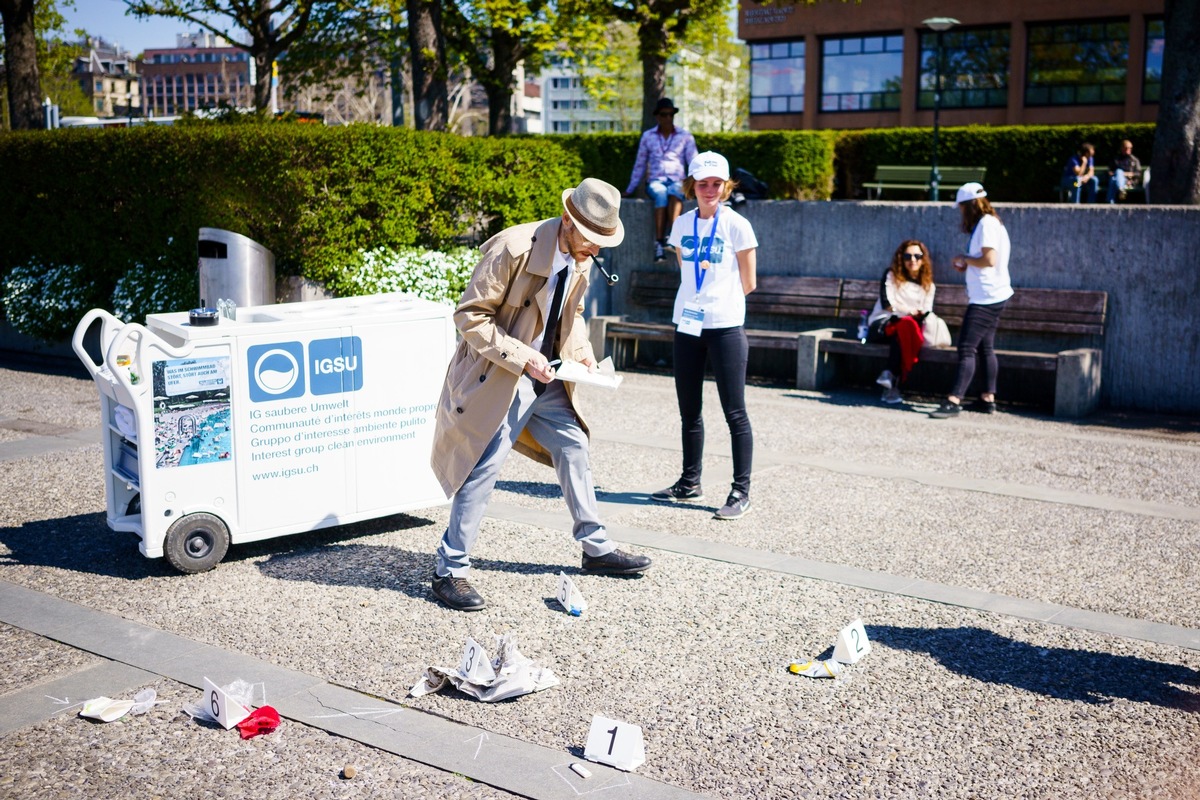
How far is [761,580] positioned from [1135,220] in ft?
21.6

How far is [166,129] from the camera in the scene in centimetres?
1160

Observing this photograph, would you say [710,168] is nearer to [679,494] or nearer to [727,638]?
[679,494]

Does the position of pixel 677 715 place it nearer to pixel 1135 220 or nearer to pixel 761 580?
pixel 761 580

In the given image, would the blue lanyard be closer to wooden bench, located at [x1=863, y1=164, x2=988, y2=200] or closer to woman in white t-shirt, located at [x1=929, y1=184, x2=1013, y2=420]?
woman in white t-shirt, located at [x1=929, y1=184, x2=1013, y2=420]

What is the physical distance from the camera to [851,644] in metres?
4.64

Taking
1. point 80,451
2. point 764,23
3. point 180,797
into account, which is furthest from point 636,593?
point 764,23

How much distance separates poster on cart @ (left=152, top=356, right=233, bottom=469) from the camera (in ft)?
18.2

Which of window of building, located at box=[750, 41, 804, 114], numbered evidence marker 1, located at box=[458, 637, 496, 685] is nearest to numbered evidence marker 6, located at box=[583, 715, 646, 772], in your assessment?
numbered evidence marker 1, located at box=[458, 637, 496, 685]

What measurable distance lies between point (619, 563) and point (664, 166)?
814 cm

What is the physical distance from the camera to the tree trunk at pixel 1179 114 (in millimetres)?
11734

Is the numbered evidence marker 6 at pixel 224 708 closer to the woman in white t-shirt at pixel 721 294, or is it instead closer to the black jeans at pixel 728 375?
the woman in white t-shirt at pixel 721 294

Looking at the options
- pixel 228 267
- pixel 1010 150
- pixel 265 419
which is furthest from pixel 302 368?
pixel 1010 150

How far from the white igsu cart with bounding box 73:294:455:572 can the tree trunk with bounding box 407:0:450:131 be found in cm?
1018

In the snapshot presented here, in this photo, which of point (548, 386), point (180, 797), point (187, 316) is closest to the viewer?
point (180, 797)
